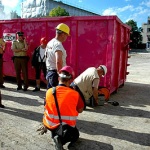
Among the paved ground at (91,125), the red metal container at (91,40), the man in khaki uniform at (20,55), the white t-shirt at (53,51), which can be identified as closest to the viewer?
the paved ground at (91,125)

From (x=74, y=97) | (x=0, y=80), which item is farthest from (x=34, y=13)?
(x=74, y=97)

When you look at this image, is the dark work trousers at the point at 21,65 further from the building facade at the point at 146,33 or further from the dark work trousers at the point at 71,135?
the building facade at the point at 146,33

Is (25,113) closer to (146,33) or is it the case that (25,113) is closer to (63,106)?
(63,106)

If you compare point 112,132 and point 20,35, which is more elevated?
point 20,35

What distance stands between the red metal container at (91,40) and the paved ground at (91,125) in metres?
1.03

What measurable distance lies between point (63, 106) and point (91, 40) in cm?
378

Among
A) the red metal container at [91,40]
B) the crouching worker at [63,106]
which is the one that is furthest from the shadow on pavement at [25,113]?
the red metal container at [91,40]

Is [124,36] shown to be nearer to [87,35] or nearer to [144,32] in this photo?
[87,35]

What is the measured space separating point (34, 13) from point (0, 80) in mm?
64289

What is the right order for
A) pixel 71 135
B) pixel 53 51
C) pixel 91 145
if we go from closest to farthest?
1. pixel 71 135
2. pixel 91 145
3. pixel 53 51

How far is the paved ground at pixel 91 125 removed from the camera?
3.72m

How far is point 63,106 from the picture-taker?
3.27 m

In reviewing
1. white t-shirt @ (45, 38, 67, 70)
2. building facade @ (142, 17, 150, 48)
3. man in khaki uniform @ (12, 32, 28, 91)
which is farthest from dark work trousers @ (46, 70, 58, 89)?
building facade @ (142, 17, 150, 48)

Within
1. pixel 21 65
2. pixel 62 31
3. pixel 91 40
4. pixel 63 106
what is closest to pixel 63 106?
pixel 63 106
